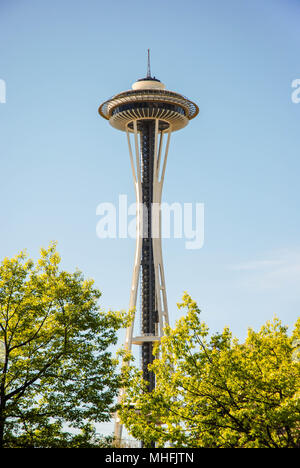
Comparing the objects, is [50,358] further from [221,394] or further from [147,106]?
[147,106]

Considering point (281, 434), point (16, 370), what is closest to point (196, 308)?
point (281, 434)

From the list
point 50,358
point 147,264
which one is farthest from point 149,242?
point 50,358

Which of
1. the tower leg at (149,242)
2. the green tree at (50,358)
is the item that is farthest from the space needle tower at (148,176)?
the green tree at (50,358)

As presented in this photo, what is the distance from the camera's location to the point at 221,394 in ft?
86.8

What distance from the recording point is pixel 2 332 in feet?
92.8

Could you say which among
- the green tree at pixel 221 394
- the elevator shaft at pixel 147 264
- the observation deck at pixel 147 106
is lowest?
the green tree at pixel 221 394

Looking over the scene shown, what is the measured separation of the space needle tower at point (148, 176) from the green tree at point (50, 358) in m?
33.0

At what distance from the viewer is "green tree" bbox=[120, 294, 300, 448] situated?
2439 centimetres

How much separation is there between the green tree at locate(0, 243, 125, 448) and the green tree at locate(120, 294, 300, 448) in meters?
1.61

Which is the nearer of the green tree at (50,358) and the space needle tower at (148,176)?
the green tree at (50,358)

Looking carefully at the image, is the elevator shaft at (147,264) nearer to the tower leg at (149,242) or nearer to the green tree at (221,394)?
the tower leg at (149,242)

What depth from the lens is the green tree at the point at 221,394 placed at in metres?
24.4

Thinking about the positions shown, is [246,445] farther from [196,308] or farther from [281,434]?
[196,308]
